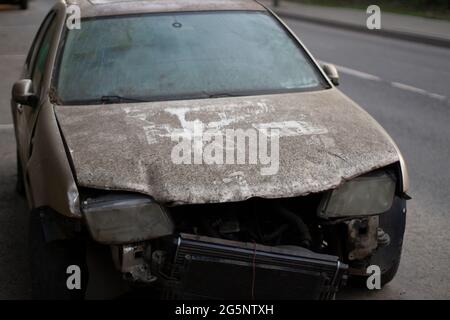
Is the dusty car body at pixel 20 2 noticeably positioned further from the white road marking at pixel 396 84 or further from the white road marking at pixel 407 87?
the white road marking at pixel 407 87

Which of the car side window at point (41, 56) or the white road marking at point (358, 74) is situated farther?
the white road marking at point (358, 74)

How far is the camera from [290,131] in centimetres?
A: 371

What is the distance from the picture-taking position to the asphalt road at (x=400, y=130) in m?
4.35

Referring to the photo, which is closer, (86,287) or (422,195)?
(86,287)

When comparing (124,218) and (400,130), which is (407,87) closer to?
(400,130)

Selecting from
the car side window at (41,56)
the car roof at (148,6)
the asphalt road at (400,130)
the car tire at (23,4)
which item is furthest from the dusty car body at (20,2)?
the car roof at (148,6)

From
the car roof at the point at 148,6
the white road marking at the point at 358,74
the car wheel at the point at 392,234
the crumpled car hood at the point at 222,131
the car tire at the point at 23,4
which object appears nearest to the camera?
the crumpled car hood at the point at 222,131

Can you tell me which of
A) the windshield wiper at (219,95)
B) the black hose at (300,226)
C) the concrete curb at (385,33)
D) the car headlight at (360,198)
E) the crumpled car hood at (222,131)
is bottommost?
the concrete curb at (385,33)

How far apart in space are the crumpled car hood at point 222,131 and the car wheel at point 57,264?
1.23ft

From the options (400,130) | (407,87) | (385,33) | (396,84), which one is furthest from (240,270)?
(385,33)

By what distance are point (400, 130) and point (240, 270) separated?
5.25m
